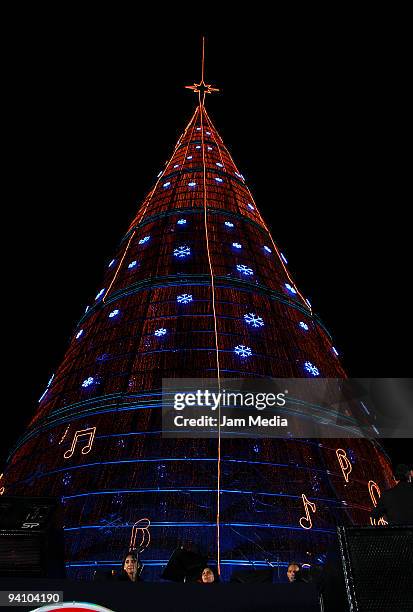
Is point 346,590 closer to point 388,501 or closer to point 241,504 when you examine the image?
point 388,501

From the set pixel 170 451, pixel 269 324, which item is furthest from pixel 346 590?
pixel 269 324

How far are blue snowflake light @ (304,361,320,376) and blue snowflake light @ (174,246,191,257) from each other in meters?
6.90

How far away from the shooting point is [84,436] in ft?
72.3

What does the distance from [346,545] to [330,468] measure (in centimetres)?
1785

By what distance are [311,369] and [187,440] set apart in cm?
598

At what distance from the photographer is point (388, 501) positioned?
26.4 feet

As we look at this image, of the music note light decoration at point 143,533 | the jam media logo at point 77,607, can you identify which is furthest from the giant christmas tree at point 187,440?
the jam media logo at point 77,607

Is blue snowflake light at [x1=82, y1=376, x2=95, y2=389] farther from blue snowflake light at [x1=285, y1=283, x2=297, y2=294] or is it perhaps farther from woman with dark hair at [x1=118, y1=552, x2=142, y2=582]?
woman with dark hair at [x1=118, y1=552, x2=142, y2=582]

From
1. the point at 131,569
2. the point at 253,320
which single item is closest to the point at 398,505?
the point at 131,569

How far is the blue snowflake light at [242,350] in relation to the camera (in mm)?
23312

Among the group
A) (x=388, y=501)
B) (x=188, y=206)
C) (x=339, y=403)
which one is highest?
(x=188, y=206)

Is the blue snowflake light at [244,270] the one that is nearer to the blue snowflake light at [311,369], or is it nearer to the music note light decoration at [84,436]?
the blue snowflake light at [311,369]

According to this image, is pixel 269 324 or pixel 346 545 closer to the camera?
pixel 346 545

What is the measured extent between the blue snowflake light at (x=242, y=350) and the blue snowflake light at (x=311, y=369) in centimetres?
248
